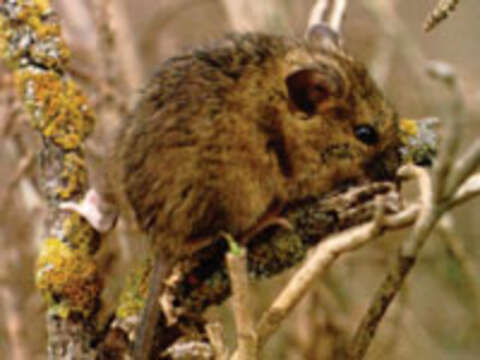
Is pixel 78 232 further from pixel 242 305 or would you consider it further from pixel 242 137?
pixel 242 305

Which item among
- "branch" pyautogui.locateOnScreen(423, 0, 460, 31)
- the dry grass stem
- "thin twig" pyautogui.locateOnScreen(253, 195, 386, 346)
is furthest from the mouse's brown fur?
"branch" pyautogui.locateOnScreen(423, 0, 460, 31)

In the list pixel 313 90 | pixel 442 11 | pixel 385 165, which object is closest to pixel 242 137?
pixel 313 90

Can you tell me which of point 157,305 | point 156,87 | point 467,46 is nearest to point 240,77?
point 156,87

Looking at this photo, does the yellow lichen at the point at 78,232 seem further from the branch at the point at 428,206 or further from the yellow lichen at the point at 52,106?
the branch at the point at 428,206

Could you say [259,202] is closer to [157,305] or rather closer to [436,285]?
[157,305]

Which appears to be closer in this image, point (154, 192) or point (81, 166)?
point (154, 192)

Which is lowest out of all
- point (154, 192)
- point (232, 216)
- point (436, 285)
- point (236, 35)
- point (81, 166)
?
point (436, 285)
